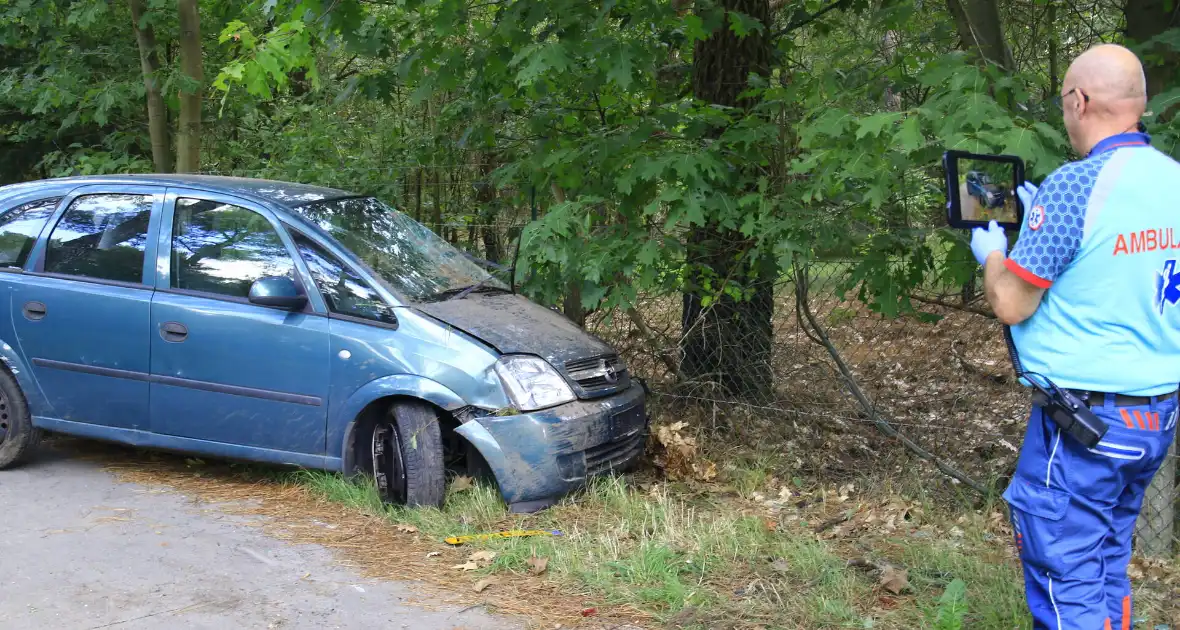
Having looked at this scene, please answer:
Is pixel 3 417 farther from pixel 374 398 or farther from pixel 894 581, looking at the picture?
pixel 894 581

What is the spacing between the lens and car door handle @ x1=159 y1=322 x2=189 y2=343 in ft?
18.1

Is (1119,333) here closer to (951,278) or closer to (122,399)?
(951,278)

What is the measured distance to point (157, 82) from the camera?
1011 cm

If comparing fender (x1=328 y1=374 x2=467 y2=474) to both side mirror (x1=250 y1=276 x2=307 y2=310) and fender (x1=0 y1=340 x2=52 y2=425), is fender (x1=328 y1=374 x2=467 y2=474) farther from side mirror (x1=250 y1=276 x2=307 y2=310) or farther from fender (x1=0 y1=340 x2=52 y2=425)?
fender (x1=0 y1=340 x2=52 y2=425)

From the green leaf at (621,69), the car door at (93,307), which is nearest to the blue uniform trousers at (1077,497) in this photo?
the green leaf at (621,69)

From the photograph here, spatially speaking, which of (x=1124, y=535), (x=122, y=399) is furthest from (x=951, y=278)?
(x=122, y=399)

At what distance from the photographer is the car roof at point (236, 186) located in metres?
5.79

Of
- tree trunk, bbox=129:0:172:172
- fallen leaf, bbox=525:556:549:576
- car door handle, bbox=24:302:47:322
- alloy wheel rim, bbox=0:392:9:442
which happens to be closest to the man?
fallen leaf, bbox=525:556:549:576

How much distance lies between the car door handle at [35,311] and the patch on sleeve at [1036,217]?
533cm

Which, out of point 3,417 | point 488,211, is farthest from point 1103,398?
point 3,417

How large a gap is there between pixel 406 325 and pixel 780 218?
6.91 ft

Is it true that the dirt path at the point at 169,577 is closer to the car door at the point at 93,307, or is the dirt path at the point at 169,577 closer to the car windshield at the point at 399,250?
the car door at the point at 93,307

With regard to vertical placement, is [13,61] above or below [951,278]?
above

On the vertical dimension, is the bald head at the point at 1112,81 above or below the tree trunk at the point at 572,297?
above
